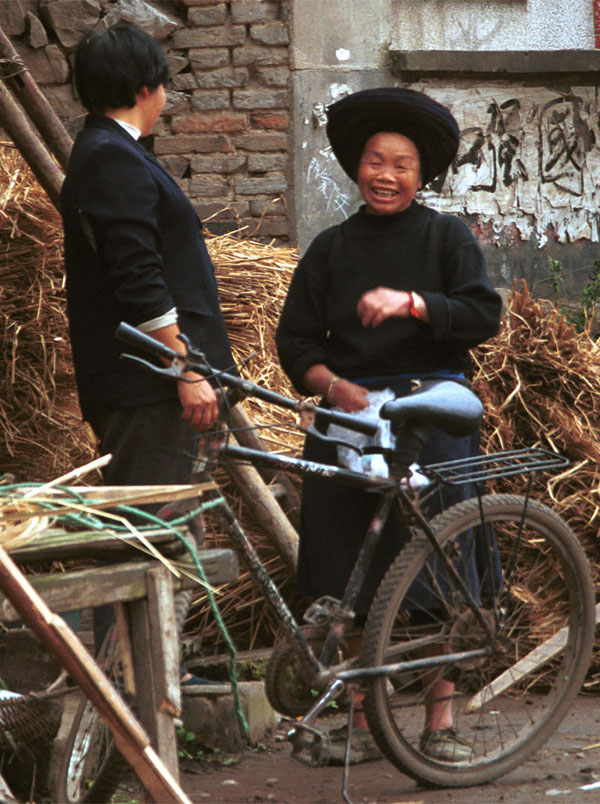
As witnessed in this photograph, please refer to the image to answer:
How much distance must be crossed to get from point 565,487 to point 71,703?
1900 millimetres

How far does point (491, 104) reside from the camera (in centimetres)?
688

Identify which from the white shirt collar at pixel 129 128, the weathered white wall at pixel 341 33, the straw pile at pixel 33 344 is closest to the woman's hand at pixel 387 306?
the white shirt collar at pixel 129 128

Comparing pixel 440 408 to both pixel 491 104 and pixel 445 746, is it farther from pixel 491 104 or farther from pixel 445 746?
pixel 491 104

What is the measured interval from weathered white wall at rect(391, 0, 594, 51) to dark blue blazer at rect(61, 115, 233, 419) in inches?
159

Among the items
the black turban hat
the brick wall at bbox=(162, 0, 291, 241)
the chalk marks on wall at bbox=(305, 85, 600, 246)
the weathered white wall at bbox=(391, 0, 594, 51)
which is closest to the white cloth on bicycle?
the black turban hat

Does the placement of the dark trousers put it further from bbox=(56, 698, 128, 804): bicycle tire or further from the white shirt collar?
the white shirt collar

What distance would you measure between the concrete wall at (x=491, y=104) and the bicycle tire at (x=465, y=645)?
357 cm

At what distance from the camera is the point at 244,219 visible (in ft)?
20.8

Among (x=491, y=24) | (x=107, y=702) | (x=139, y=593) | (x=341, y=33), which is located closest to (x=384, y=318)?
(x=139, y=593)

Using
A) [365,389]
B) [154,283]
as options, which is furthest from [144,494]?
[365,389]

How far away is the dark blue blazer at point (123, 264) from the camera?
2.88 m

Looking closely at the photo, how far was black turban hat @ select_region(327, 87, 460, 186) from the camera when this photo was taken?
3.13 m

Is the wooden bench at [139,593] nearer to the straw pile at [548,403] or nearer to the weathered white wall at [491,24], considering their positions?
the straw pile at [548,403]

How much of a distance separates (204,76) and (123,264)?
371cm
